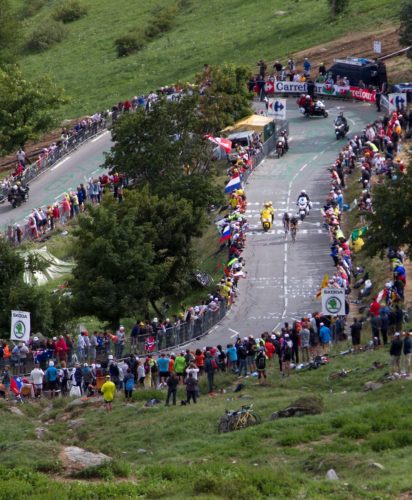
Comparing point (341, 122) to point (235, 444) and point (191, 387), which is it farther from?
point (235, 444)

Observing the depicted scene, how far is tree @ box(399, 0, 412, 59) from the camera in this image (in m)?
88.9

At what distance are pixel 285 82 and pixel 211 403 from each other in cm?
5037

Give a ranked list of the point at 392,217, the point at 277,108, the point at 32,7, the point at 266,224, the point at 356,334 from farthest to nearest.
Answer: the point at 32,7 → the point at 277,108 → the point at 266,224 → the point at 392,217 → the point at 356,334

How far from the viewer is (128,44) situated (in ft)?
376

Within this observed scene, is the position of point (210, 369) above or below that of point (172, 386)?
below

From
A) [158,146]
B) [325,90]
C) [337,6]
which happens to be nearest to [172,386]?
[158,146]

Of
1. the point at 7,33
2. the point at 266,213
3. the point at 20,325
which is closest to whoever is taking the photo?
the point at 20,325

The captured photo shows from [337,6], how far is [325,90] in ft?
59.7

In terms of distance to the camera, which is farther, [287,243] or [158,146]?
[158,146]

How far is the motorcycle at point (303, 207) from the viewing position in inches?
2601

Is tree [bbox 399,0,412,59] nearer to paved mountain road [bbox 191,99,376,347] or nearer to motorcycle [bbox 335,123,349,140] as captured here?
paved mountain road [bbox 191,99,376,347]

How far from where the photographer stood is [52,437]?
39.9 m

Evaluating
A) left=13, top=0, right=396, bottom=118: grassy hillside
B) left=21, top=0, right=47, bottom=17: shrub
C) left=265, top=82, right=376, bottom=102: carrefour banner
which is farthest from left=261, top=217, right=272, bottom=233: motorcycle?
left=21, top=0, right=47, bottom=17: shrub

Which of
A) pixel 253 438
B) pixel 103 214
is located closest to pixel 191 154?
pixel 103 214
